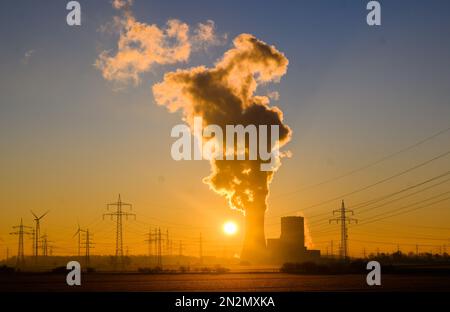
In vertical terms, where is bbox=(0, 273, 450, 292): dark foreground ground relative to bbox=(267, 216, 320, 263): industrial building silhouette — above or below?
below

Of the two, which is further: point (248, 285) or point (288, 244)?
point (288, 244)

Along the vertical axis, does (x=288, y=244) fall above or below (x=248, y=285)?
above

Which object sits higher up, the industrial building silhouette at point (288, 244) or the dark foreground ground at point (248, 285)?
the industrial building silhouette at point (288, 244)

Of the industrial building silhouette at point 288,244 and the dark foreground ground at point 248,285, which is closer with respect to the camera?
the dark foreground ground at point 248,285

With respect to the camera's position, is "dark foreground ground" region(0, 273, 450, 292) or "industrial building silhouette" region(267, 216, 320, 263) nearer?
"dark foreground ground" region(0, 273, 450, 292)

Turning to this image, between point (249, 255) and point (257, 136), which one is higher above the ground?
point (257, 136)
